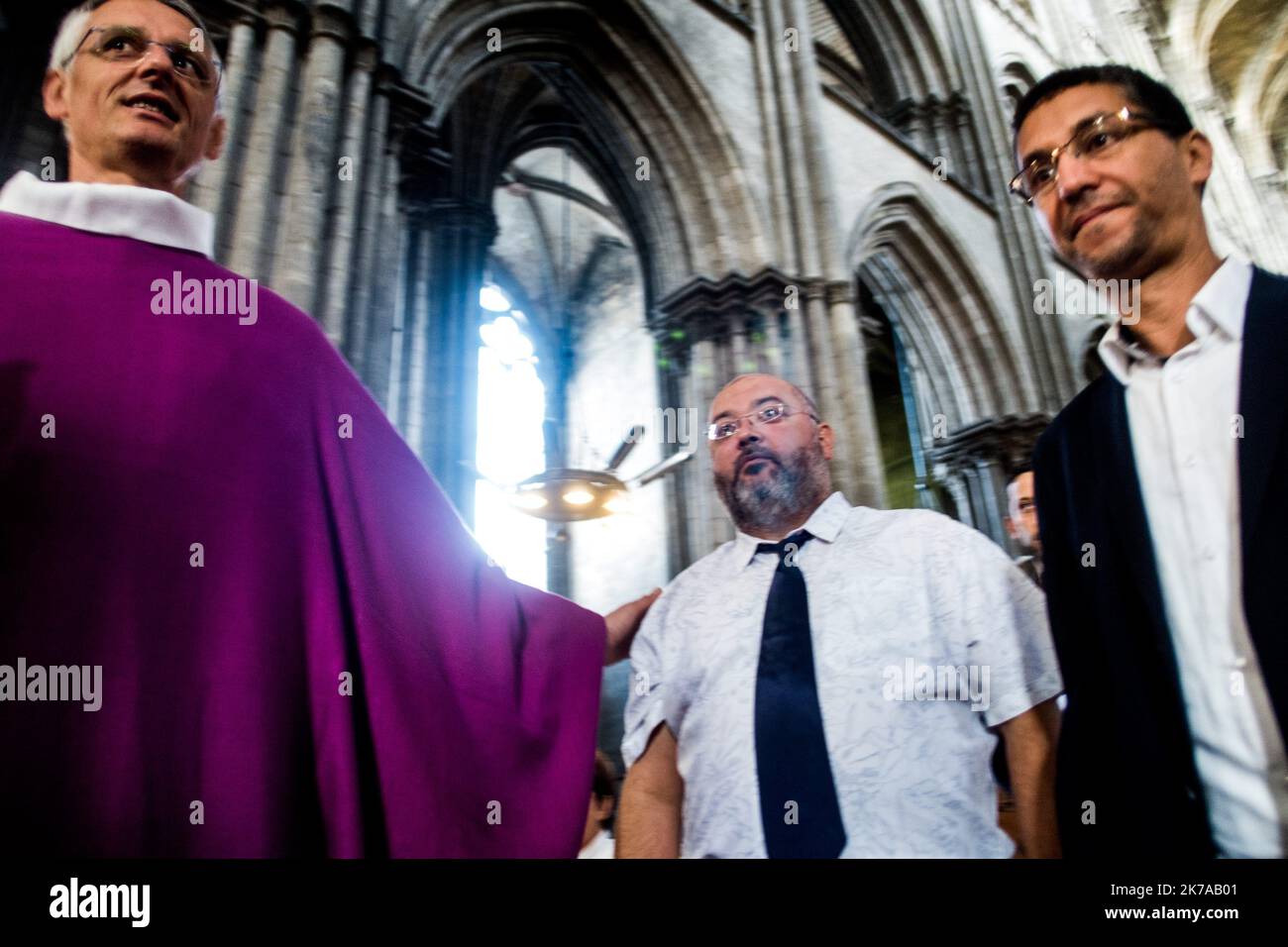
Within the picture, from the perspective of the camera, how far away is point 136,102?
3.54 feet

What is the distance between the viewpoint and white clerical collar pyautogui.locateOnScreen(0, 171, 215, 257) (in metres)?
1.00

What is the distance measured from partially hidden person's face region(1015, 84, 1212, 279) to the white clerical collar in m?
1.29

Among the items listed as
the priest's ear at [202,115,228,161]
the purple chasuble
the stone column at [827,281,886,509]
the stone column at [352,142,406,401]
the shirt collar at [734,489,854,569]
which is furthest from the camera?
the stone column at [827,281,886,509]

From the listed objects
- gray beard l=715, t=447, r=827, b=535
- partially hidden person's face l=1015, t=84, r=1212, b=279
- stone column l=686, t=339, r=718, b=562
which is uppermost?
stone column l=686, t=339, r=718, b=562

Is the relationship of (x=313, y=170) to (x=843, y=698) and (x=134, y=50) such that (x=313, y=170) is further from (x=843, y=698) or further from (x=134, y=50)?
(x=843, y=698)

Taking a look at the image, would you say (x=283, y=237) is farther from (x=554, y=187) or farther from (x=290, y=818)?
(x=554, y=187)

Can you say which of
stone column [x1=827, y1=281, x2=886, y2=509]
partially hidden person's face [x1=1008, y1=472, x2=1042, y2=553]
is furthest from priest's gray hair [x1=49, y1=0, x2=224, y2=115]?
stone column [x1=827, y1=281, x2=886, y2=509]

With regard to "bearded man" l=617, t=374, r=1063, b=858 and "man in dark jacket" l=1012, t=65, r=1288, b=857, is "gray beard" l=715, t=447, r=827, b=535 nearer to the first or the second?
"bearded man" l=617, t=374, r=1063, b=858

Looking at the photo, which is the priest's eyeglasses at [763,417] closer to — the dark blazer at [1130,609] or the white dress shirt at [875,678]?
the white dress shirt at [875,678]

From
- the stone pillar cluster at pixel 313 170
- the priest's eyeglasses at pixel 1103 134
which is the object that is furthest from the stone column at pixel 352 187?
the priest's eyeglasses at pixel 1103 134

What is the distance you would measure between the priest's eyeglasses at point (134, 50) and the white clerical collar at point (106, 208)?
21 centimetres

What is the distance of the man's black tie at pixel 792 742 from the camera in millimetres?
1320

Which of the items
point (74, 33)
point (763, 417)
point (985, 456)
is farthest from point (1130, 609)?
point (985, 456)

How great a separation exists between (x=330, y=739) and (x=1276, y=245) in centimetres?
499
